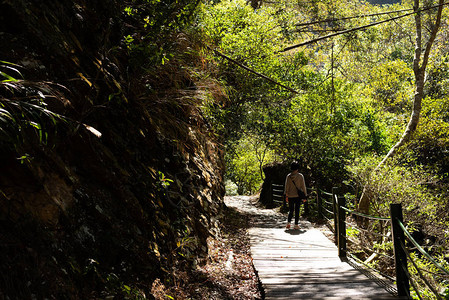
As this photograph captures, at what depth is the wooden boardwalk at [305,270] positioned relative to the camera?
497 cm

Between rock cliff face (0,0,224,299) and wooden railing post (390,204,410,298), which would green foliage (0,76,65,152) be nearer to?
rock cliff face (0,0,224,299)

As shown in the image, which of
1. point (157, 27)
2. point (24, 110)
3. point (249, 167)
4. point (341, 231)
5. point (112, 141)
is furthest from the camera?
point (249, 167)

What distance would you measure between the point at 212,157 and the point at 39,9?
19.4ft

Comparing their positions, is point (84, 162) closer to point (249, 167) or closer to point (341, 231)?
point (341, 231)

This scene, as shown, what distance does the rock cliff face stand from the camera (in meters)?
2.68

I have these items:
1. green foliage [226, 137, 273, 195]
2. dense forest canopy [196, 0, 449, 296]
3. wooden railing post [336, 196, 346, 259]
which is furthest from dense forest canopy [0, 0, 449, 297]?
green foliage [226, 137, 273, 195]

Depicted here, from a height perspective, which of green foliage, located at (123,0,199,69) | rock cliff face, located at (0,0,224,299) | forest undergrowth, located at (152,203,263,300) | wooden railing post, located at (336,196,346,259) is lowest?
forest undergrowth, located at (152,203,263,300)

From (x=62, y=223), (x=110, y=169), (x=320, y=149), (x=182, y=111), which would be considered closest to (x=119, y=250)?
(x=62, y=223)

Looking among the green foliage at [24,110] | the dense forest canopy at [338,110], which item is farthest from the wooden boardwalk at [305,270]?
the green foliage at [24,110]

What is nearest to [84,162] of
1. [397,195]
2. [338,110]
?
[397,195]

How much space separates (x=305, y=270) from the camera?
20.1ft

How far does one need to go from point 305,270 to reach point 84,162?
4268 millimetres

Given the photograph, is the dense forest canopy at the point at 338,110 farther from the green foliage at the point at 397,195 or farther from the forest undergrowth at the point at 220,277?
the forest undergrowth at the point at 220,277

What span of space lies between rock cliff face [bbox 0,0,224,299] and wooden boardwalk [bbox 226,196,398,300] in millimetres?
1413
